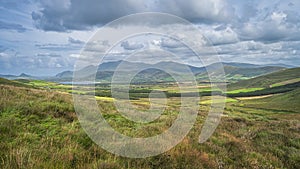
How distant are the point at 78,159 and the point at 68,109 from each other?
6.22m

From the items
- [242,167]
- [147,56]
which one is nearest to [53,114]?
[147,56]

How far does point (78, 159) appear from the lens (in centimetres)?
609

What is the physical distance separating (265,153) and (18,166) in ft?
28.2

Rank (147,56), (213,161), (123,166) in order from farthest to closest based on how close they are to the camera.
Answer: (147,56) < (213,161) < (123,166)

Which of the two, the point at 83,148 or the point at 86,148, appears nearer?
the point at 83,148

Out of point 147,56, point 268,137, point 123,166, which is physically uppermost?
point 147,56

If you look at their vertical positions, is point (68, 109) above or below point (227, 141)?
above

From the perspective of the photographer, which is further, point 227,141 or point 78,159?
point 227,141

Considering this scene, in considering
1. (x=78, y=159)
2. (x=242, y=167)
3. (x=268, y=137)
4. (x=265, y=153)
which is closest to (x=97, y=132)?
(x=78, y=159)

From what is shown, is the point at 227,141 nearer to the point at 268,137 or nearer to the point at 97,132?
the point at 268,137

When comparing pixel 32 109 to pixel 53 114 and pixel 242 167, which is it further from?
pixel 242 167

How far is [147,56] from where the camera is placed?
11633 mm

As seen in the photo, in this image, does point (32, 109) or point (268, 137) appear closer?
point (32, 109)

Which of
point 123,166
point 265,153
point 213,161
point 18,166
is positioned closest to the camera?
point 18,166
